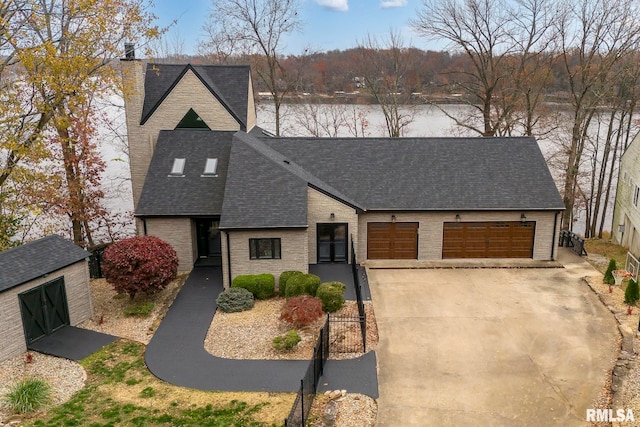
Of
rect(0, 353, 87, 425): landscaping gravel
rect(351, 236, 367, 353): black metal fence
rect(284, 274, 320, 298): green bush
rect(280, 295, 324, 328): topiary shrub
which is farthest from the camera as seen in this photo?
rect(284, 274, 320, 298): green bush

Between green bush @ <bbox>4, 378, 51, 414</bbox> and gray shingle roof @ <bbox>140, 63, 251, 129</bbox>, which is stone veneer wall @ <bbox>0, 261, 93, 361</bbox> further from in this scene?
gray shingle roof @ <bbox>140, 63, 251, 129</bbox>

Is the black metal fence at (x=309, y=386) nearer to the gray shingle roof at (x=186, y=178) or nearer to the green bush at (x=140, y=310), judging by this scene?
the green bush at (x=140, y=310)

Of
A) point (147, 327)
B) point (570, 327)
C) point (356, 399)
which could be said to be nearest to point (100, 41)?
point (147, 327)

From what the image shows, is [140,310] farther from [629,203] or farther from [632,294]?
[629,203]

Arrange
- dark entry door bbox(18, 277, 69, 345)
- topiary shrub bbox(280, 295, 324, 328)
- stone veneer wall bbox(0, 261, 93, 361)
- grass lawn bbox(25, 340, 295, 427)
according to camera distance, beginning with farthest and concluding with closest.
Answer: topiary shrub bbox(280, 295, 324, 328)
dark entry door bbox(18, 277, 69, 345)
stone veneer wall bbox(0, 261, 93, 361)
grass lawn bbox(25, 340, 295, 427)

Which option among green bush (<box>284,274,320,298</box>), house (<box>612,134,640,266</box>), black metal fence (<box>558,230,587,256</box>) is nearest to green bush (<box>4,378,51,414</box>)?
green bush (<box>284,274,320,298</box>)

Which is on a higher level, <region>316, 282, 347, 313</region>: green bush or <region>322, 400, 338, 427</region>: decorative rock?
<region>316, 282, 347, 313</region>: green bush

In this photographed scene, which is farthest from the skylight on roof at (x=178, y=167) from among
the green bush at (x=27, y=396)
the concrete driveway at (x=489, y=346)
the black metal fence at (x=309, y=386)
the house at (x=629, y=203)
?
the house at (x=629, y=203)

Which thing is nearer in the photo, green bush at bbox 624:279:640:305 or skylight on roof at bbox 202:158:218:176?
green bush at bbox 624:279:640:305
